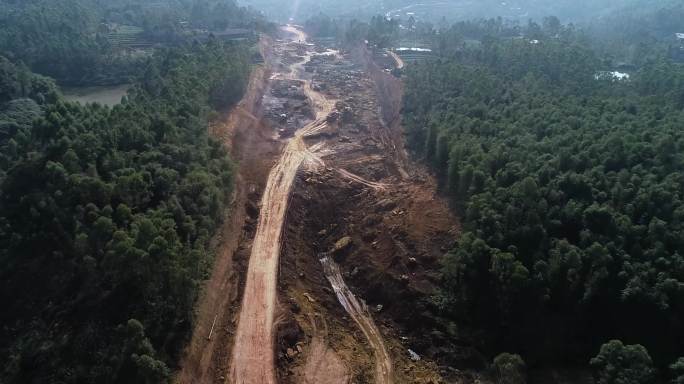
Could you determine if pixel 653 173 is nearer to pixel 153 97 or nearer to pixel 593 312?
pixel 593 312

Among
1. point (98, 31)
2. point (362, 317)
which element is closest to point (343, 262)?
point (362, 317)

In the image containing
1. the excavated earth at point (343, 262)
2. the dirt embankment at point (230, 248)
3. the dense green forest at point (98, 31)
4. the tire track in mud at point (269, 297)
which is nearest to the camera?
the dirt embankment at point (230, 248)

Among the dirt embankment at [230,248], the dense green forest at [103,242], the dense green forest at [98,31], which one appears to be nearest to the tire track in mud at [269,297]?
the dirt embankment at [230,248]

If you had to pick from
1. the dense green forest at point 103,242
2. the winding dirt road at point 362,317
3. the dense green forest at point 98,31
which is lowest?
the winding dirt road at point 362,317

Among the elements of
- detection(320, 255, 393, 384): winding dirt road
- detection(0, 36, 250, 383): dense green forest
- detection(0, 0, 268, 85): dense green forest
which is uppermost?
detection(0, 0, 268, 85): dense green forest

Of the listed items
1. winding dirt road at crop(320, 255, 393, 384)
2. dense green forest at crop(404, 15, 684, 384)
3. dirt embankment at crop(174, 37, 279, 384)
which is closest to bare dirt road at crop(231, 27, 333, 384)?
dirt embankment at crop(174, 37, 279, 384)

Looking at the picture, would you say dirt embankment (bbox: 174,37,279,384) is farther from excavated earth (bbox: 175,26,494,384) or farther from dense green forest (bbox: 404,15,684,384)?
dense green forest (bbox: 404,15,684,384)

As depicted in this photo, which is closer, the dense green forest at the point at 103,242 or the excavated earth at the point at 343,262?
the dense green forest at the point at 103,242

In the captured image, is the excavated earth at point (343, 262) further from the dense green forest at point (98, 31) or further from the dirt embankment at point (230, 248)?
the dense green forest at point (98, 31)
